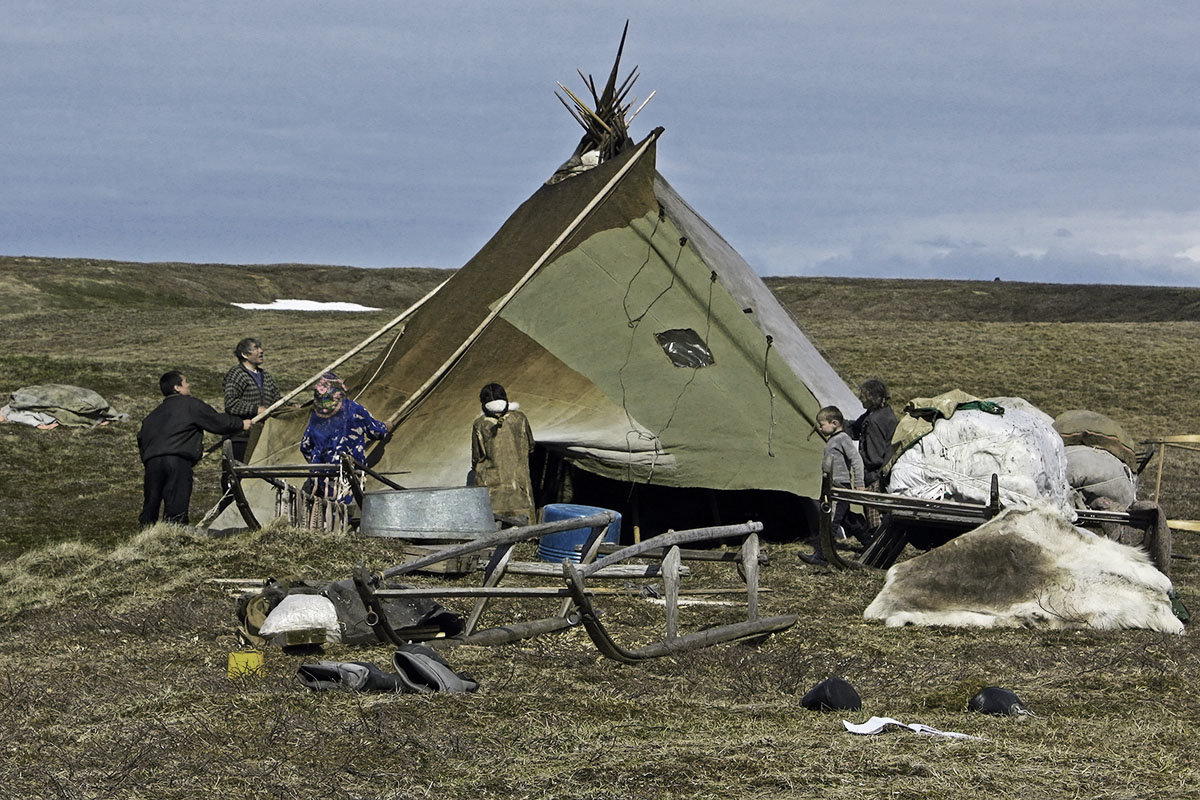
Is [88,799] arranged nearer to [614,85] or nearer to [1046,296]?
[614,85]

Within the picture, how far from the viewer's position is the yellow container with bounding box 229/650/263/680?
6.39 meters

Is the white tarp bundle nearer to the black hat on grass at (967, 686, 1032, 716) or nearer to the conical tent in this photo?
the conical tent

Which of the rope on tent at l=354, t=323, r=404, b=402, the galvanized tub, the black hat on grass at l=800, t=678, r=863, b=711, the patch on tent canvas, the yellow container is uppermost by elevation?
the patch on tent canvas

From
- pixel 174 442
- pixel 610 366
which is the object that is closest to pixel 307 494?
pixel 174 442

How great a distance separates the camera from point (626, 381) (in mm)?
11406

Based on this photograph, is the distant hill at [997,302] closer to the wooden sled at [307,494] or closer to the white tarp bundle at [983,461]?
the white tarp bundle at [983,461]

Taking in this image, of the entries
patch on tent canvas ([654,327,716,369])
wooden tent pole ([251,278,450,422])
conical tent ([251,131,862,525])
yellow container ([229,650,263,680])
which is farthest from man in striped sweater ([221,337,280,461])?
yellow container ([229,650,263,680])

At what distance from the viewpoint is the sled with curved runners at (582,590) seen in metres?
6.31

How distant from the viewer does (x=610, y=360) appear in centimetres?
1162

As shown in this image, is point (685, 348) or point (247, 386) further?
point (685, 348)

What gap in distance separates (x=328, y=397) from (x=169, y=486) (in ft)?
4.87

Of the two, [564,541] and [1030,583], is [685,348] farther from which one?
[1030,583]

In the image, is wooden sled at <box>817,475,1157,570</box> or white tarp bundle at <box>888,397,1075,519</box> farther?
white tarp bundle at <box>888,397,1075,519</box>

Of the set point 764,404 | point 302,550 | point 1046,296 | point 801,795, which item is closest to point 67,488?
point 302,550
